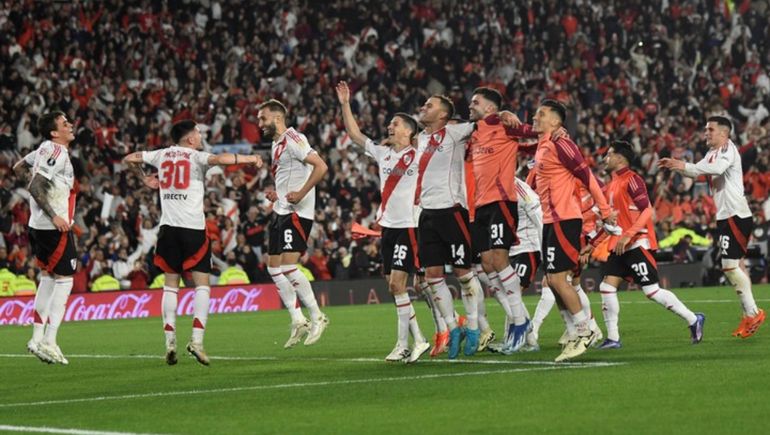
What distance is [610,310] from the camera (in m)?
15.1

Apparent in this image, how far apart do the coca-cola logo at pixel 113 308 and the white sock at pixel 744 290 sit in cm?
1434

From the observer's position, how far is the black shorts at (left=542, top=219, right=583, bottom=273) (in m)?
13.4

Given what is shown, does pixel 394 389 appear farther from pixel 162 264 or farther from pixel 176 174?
pixel 176 174

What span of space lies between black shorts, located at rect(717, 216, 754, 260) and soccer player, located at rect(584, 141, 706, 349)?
5.48ft

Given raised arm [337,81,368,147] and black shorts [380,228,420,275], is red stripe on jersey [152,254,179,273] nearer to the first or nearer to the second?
black shorts [380,228,420,275]

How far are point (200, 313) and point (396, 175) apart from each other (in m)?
2.54

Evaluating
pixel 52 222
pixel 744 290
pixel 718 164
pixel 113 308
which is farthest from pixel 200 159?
pixel 113 308

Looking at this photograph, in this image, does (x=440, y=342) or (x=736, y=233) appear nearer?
(x=440, y=342)

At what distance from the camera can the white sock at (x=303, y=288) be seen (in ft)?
54.5

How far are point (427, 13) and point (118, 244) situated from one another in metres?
15.9

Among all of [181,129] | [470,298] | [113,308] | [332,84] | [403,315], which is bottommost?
[113,308]

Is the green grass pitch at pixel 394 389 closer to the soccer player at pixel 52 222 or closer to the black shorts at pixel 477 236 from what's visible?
the soccer player at pixel 52 222

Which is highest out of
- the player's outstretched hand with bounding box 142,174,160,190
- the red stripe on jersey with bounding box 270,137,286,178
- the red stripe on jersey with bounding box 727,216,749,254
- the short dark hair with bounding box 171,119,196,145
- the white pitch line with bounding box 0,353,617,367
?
the short dark hair with bounding box 171,119,196,145

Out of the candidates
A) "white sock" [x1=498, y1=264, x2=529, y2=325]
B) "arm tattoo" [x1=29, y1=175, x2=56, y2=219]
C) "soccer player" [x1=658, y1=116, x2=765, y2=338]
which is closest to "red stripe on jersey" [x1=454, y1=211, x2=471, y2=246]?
"white sock" [x1=498, y1=264, x2=529, y2=325]
